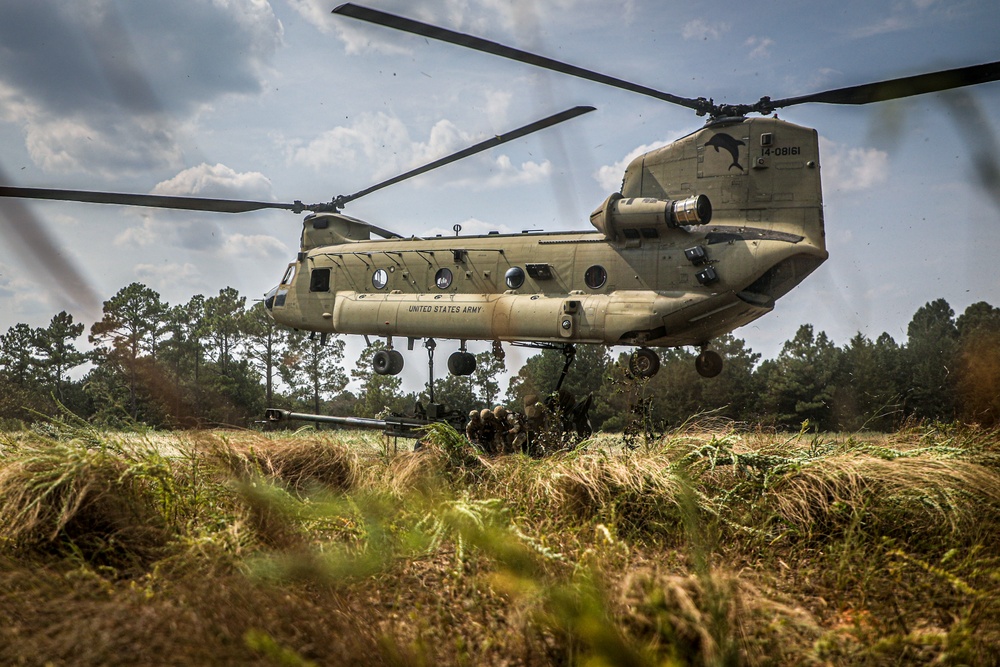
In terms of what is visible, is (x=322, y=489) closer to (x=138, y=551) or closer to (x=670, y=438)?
(x=138, y=551)

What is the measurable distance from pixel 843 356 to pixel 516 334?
8.14 meters

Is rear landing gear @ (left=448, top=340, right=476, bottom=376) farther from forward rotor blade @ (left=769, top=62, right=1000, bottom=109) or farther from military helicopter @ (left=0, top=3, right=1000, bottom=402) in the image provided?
forward rotor blade @ (left=769, top=62, right=1000, bottom=109)

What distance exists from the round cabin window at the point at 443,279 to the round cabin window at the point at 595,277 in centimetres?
285

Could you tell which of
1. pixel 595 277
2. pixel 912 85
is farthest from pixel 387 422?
pixel 912 85

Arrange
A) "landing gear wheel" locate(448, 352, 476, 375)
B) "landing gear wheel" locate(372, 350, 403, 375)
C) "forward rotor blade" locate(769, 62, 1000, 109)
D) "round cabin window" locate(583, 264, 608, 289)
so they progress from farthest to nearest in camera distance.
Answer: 1. "landing gear wheel" locate(372, 350, 403, 375)
2. "landing gear wheel" locate(448, 352, 476, 375)
3. "round cabin window" locate(583, 264, 608, 289)
4. "forward rotor blade" locate(769, 62, 1000, 109)

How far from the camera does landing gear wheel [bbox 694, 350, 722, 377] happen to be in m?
10.9

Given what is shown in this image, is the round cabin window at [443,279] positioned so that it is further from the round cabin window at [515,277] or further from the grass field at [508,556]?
the grass field at [508,556]

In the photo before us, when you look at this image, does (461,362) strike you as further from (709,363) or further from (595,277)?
(709,363)

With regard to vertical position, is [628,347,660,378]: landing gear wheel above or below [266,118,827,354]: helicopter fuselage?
below

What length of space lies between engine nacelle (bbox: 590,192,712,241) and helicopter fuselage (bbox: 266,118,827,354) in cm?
2

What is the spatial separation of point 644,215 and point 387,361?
5.97 metres

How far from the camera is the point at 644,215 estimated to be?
10.7 metres

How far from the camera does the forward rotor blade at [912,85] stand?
730cm

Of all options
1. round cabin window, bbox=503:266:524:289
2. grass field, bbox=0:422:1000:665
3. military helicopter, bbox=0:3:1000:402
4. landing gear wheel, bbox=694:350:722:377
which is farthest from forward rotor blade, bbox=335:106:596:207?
grass field, bbox=0:422:1000:665
